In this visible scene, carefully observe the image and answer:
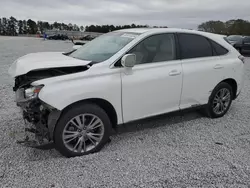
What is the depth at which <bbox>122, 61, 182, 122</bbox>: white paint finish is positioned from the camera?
3.40 meters

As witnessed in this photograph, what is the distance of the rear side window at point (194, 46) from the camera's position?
404 cm

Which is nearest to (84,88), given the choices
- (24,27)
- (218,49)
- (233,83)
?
(218,49)

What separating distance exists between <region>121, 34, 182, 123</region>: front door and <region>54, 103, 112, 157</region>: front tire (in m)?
0.38

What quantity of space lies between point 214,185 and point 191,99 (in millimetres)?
1755

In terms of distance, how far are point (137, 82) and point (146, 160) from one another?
3.50ft

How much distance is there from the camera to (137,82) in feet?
11.2

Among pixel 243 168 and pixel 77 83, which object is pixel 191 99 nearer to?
pixel 243 168

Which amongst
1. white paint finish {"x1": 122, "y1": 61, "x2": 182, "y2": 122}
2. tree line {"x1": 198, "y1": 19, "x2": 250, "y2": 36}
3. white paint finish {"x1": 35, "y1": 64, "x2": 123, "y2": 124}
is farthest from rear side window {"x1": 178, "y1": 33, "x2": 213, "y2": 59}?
tree line {"x1": 198, "y1": 19, "x2": 250, "y2": 36}

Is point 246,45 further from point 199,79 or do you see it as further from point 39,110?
point 39,110

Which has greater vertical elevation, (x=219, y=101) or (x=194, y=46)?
(x=194, y=46)

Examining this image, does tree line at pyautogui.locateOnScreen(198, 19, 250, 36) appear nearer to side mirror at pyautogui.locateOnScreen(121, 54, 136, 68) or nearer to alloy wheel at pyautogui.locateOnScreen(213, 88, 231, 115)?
alloy wheel at pyautogui.locateOnScreen(213, 88, 231, 115)

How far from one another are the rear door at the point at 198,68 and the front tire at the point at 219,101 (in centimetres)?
15

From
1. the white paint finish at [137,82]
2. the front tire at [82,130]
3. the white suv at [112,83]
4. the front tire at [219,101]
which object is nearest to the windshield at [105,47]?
the white suv at [112,83]

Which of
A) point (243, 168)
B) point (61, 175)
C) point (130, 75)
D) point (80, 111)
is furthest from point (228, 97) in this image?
point (61, 175)
